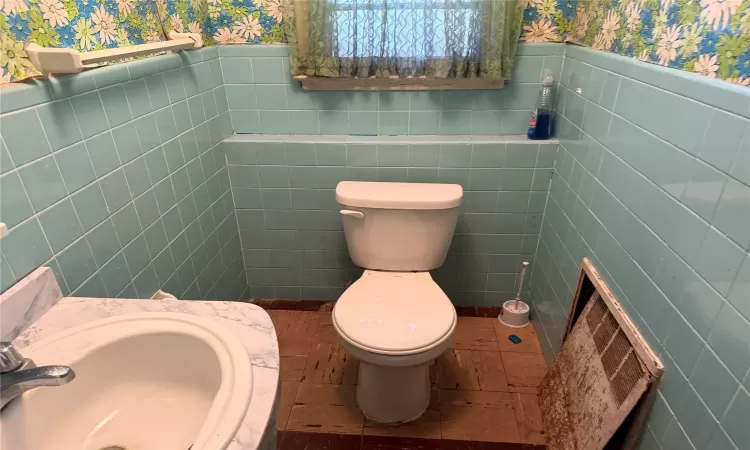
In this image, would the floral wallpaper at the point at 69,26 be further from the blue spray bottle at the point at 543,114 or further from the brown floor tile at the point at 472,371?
the brown floor tile at the point at 472,371

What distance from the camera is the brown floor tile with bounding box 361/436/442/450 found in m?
1.44

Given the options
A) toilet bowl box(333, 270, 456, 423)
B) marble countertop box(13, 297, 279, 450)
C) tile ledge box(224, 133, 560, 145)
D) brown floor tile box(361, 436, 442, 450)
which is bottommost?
brown floor tile box(361, 436, 442, 450)

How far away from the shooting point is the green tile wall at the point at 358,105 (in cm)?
174

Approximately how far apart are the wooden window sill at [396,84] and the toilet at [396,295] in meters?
0.40

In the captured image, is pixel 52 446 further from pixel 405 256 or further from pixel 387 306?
pixel 405 256

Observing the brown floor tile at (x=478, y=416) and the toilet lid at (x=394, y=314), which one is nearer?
the toilet lid at (x=394, y=314)

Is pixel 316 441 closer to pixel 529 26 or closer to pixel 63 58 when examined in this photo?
pixel 63 58

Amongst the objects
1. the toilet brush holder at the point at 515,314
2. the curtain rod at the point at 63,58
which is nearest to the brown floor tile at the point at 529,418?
the toilet brush holder at the point at 515,314

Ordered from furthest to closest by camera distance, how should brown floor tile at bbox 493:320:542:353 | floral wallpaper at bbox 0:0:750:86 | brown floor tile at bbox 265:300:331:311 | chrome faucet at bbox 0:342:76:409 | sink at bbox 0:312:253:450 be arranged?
brown floor tile at bbox 265:300:331:311 < brown floor tile at bbox 493:320:542:353 < floral wallpaper at bbox 0:0:750:86 < sink at bbox 0:312:253:450 < chrome faucet at bbox 0:342:76:409

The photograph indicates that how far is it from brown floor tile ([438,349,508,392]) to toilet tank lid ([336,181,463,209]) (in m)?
0.67

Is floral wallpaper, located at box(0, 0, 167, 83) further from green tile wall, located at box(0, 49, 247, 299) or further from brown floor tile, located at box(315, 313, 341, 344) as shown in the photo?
brown floor tile, located at box(315, 313, 341, 344)

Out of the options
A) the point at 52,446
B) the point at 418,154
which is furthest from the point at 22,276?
the point at 418,154

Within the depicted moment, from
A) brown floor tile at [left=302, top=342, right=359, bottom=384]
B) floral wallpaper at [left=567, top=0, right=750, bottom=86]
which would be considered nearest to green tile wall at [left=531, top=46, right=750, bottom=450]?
floral wallpaper at [left=567, top=0, right=750, bottom=86]

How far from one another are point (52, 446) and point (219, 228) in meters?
1.14
